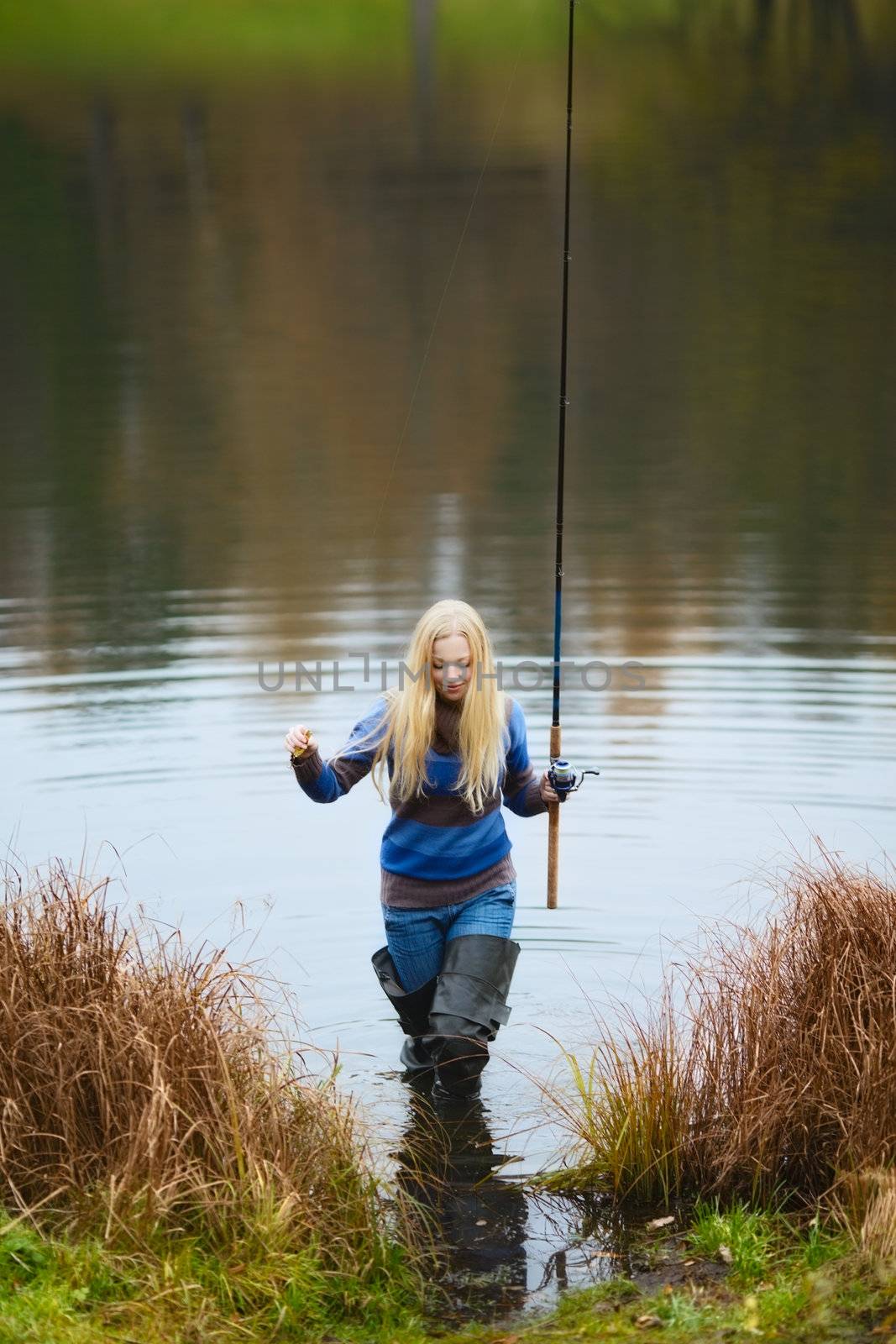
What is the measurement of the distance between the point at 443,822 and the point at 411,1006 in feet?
2.07

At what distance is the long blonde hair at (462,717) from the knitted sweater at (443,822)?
0.05m

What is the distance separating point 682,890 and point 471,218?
115ft

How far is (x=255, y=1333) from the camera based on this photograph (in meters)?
3.74

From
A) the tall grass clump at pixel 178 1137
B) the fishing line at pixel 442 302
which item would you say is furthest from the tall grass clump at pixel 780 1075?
the fishing line at pixel 442 302

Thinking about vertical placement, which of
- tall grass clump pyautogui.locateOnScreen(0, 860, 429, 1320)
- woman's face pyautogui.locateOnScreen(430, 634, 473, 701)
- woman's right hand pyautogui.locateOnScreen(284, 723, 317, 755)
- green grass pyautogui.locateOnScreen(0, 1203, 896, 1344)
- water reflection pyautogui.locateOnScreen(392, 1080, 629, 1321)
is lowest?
water reflection pyautogui.locateOnScreen(392, 1080, 629, 1321)

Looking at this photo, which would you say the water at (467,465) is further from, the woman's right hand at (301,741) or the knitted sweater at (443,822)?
the woman's right hand at (301,741)

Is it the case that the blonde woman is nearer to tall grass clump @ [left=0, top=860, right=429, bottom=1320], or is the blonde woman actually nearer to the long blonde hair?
the long blonde hair

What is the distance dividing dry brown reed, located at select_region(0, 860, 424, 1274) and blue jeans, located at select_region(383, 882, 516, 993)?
1087mm

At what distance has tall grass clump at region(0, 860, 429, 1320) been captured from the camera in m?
3.90

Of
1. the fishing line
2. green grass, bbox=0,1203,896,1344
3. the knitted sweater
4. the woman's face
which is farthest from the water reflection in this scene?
the fishing line

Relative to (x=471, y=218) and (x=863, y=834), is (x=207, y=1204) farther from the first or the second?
(x=471, y=218)

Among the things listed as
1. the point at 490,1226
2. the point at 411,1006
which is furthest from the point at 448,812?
the point at 490,1226

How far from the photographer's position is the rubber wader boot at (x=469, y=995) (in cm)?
528

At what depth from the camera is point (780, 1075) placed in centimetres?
434
